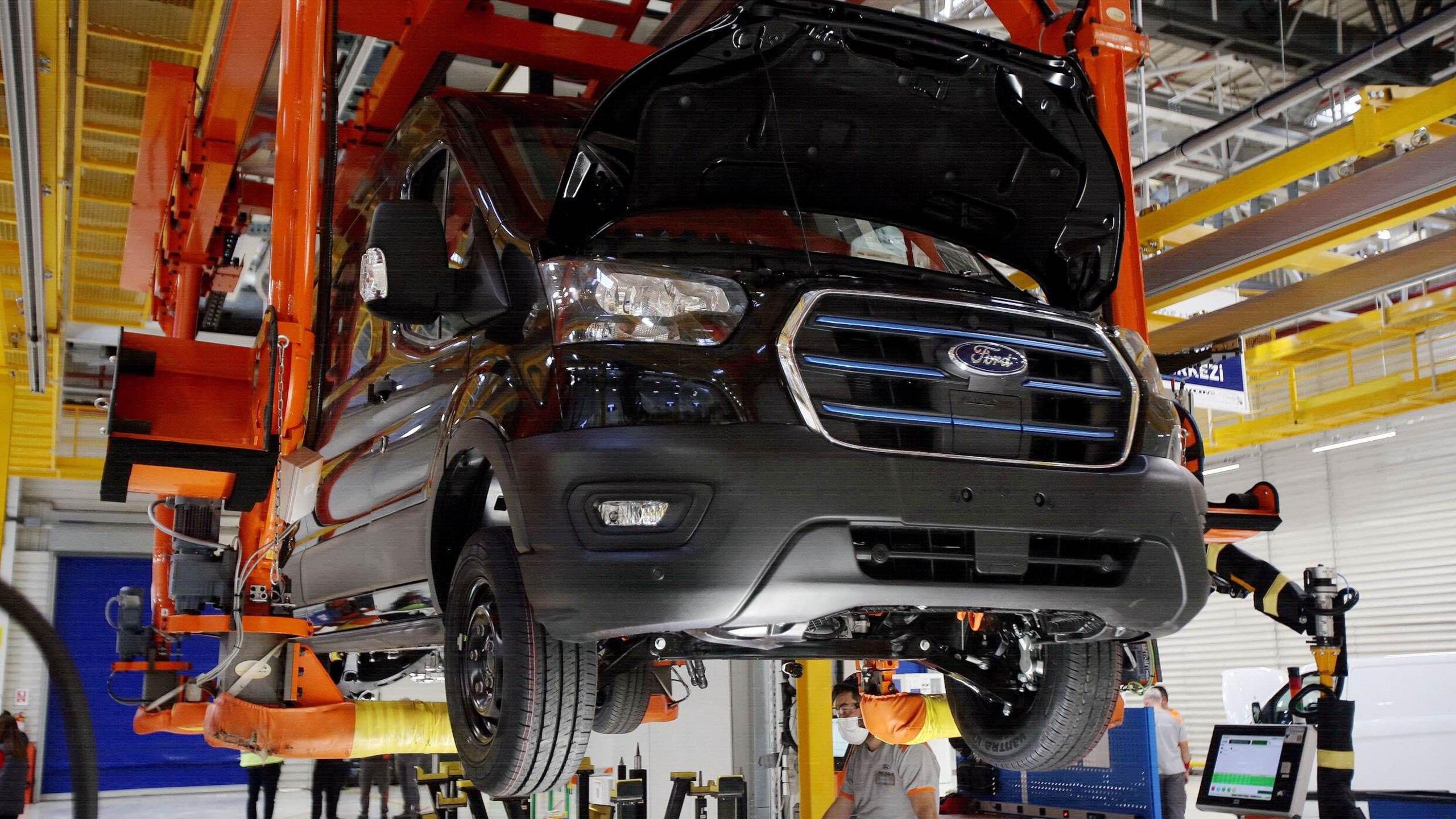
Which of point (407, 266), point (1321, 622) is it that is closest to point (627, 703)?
point (407, 266)

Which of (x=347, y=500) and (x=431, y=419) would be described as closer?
(x=431, y=419)

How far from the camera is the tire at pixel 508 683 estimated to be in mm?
2611

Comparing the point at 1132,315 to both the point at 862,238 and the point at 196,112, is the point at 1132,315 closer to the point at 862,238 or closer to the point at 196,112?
the point at 862,238

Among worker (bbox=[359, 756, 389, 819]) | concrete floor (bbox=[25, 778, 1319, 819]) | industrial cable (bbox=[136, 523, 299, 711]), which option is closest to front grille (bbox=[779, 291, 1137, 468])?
industrial cable (bbox=[136, 523, 299, 711])

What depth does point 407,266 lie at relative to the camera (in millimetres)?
2678

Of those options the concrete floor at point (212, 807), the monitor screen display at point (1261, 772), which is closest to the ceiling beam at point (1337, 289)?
the monitor screen display at point (1261, 772)

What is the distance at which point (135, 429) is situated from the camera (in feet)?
11.9

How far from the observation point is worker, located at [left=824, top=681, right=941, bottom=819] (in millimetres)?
6805

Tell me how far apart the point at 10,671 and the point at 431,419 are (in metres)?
19.5

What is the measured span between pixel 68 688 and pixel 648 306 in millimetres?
1481

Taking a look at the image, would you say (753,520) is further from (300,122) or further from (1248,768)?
(1248,768)

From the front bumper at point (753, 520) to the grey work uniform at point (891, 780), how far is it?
453 centimetres

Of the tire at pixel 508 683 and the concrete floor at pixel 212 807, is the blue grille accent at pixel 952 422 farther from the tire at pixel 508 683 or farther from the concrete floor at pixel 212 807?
the concrete floor at pixel 212 807

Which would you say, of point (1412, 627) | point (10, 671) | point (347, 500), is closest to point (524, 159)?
point (347, 500)
